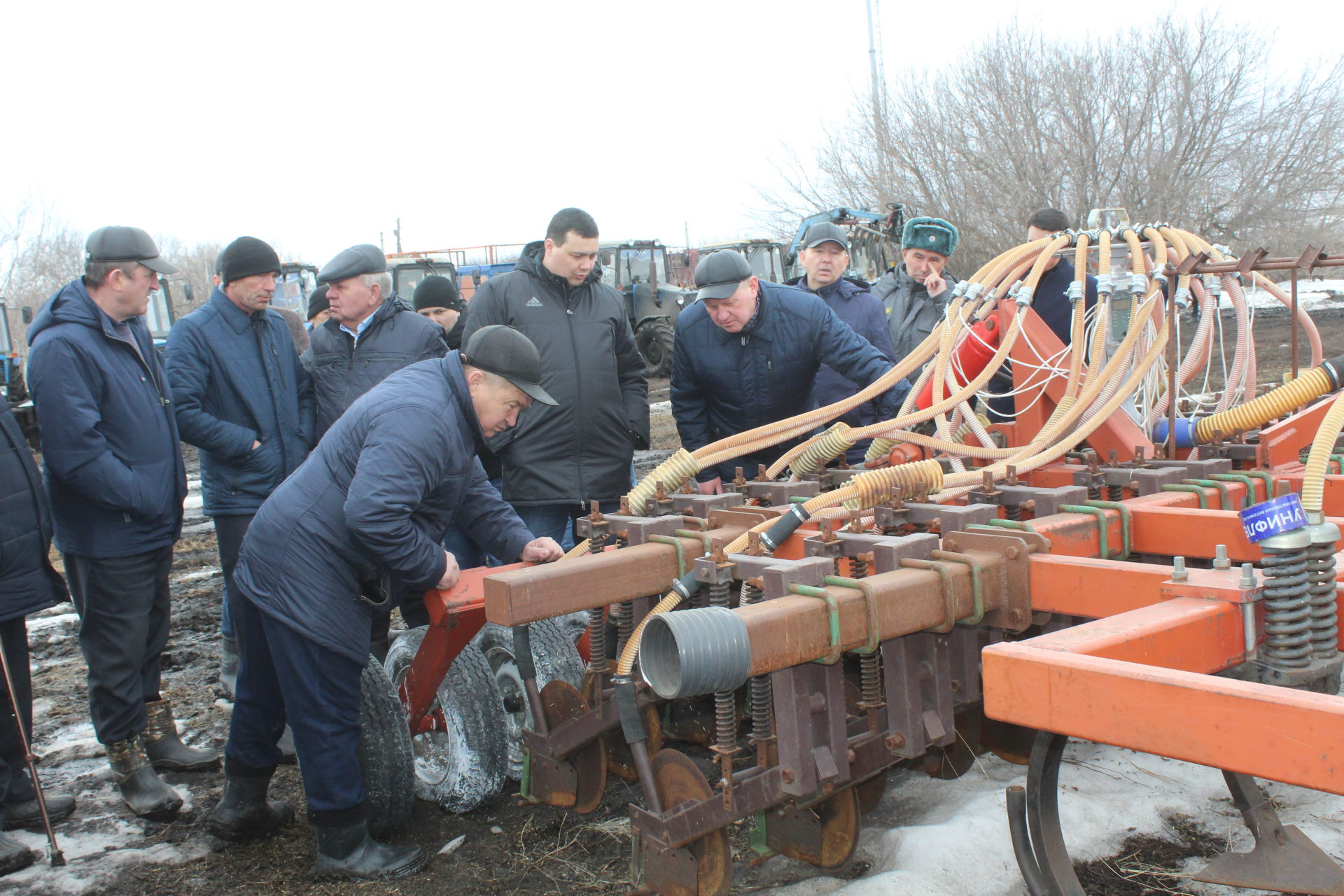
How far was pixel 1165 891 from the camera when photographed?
263 cm

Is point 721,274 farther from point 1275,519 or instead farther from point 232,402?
point 1275,519

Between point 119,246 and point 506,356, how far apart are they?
1.56 metres

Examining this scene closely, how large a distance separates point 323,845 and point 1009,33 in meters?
22.0

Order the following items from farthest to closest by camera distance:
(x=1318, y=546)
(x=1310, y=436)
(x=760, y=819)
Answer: (x=1310, y=436), (x=760, y=819), (x=1318, y=546)

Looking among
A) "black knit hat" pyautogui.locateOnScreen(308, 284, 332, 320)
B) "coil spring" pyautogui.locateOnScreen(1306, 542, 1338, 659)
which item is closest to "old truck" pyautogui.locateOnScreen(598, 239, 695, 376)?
"black knit hat" pyautogui.locateOnScreen(308, 284, 332, 320)

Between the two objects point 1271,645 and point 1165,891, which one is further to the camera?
point 1165,891

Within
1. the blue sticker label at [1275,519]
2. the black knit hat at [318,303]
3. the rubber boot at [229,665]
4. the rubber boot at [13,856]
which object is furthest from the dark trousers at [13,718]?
the blue sticker label at [1275,519]

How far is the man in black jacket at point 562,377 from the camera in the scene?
13.5 feet

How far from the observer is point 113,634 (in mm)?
3486

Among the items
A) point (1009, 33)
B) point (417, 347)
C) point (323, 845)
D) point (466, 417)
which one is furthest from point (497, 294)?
point (1009, 33)

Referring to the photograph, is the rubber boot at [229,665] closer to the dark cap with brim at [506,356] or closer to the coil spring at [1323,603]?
the dark cap with brim at [506,356]

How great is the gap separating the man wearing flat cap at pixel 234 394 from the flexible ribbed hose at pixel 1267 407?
3.26m

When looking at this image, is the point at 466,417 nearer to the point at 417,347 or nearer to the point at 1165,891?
the point at 417,347

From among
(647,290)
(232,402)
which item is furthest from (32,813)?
(647,290)
